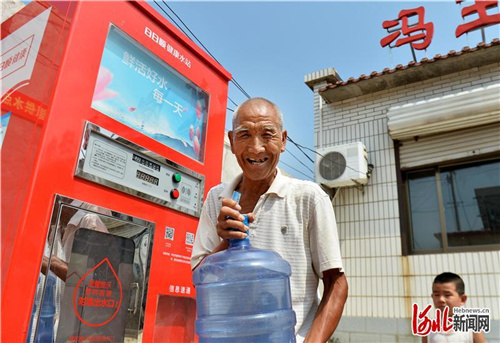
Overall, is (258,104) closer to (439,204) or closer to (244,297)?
(244,297)

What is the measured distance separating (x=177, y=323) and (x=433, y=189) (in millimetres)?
4703

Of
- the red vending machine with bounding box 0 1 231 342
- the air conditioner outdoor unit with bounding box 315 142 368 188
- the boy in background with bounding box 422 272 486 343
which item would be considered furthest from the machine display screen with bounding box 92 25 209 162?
the air conditioner outdoor unit with bounding box 315 142 368 188

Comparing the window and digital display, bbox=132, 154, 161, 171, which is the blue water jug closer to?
digital display, bbox=132, 154, 161, 171

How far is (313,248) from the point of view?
3.61ft

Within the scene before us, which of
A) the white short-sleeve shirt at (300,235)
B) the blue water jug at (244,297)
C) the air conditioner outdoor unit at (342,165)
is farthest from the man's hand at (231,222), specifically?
the air conditioner outdoor unit at (342,165)

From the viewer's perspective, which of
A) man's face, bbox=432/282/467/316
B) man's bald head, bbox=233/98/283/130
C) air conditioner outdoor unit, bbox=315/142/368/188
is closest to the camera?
man's bald head, bbox=233/98/283/130

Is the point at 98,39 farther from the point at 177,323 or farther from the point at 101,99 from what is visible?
the point at 177,323

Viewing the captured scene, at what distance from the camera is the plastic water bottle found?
114 centimetres

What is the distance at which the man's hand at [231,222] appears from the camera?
3.06 ft

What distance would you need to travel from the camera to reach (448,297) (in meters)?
3.53

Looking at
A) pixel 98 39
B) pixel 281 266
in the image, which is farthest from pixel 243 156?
pixel 98 39

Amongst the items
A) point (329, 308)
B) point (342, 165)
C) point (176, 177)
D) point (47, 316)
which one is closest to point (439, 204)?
point (342, 165)

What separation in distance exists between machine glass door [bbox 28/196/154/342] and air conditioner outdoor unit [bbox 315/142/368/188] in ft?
14.2

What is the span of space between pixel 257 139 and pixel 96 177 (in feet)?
2.16
